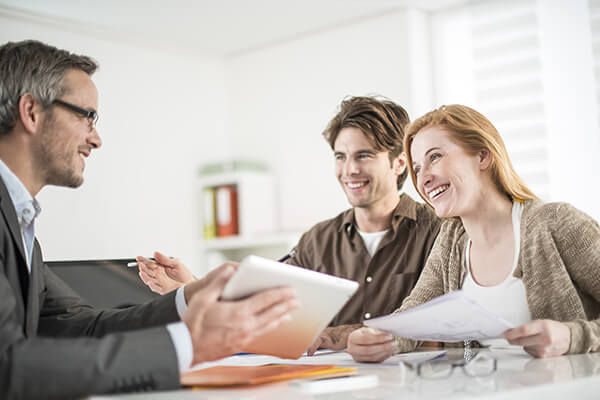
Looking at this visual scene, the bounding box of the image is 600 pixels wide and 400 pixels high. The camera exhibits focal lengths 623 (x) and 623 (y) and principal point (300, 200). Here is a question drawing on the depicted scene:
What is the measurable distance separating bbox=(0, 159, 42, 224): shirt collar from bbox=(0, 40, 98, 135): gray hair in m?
0.14

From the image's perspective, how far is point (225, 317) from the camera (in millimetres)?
1090

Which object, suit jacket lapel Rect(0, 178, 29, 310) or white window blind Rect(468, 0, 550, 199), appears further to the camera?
white window blind Rect(468, 0, 550, 199)

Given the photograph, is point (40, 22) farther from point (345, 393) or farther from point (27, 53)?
point (345, 393)

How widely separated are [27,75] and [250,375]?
97 centimetres

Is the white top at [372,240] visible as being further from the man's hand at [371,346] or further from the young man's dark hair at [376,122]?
the man's hand at [371,346]

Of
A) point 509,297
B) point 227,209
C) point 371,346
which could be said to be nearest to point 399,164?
point 509,297

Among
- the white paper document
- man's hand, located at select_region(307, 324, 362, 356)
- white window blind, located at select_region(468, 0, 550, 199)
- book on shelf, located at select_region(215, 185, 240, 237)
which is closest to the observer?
the white paper document

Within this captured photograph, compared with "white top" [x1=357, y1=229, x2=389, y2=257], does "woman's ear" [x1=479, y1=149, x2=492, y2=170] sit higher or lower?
higher

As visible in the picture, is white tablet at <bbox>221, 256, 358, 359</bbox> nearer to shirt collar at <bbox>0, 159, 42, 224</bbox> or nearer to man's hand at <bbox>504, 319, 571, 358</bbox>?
man's hand at <bbox>504, 319, 571, 358</bbox>

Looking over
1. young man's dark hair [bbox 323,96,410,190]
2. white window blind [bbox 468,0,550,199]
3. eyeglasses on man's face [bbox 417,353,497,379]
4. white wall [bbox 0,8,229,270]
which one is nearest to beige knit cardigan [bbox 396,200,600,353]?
eyeglasses on man's face [bbox 417,353,497,379]

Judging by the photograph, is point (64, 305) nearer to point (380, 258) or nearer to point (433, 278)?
point (433, 278)

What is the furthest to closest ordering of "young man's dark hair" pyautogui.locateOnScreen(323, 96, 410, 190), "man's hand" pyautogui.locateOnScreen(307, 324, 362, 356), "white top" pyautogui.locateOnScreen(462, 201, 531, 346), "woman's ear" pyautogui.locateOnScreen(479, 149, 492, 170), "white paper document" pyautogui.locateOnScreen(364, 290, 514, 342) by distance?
1. "young man's dark hair" pyautogui.locateOnScreen(323, 96, 410, 190)
2. "man's hand" pyautogui.locateOnScreen(307, 324, 362, 356)
3. "woman's ear" pyautogui.locateOnScreen(479, 149, 492, 170)
4. "white top" pyautogui.locateOnScreen(462, 201, 531, 346)
5. "white paper document" pyautogui.locateOnScreen(364, 290, 514, 342)

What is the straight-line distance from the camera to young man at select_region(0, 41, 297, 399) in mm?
974

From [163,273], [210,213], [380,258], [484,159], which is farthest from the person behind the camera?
[210,213]
